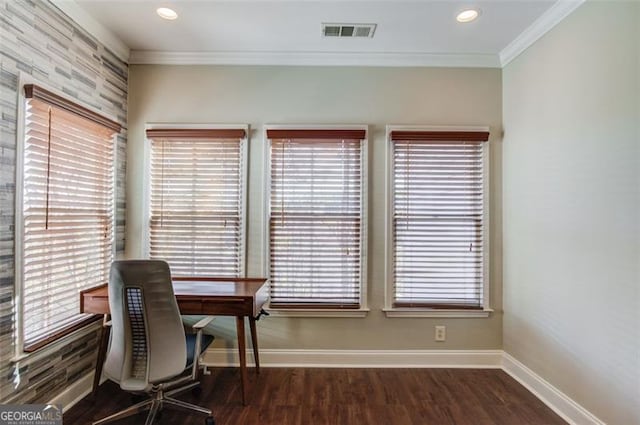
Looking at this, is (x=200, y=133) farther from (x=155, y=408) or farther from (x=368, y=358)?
(x=368, y=358)

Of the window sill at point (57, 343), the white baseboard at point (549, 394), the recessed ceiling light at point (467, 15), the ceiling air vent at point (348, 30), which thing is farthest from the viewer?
the ceiling air vent at point (348, 30)

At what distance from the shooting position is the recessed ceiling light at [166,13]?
2139 millimetres

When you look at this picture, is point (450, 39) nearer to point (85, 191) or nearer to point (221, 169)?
point (221, 169)

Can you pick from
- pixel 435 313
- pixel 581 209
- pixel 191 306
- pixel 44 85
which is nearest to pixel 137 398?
pixel 191 306

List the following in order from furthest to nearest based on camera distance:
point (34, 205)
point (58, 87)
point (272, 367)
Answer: point (272, 367) → point (58, 87) → point (34, 205)

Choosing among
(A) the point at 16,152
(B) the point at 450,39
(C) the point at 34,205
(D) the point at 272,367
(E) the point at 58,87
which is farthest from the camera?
(D) the point at 272,367

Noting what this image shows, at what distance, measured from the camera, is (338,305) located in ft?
8.73

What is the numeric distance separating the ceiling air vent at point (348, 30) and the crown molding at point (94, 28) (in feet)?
5.59

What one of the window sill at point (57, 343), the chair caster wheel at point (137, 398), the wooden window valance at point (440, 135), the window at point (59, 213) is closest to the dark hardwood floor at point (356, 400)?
the chair caster wheel at point (137, 398)

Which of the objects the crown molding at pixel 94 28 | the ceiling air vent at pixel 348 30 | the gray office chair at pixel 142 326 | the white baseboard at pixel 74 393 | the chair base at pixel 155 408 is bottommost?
the white baseboard at pixel 74 393

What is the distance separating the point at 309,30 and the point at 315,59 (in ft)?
1.14

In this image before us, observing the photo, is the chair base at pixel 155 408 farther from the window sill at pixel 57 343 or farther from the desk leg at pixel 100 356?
the window sill at pixel 57 343

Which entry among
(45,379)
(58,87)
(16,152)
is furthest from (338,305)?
(58,87)

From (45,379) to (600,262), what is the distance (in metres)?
3.48
